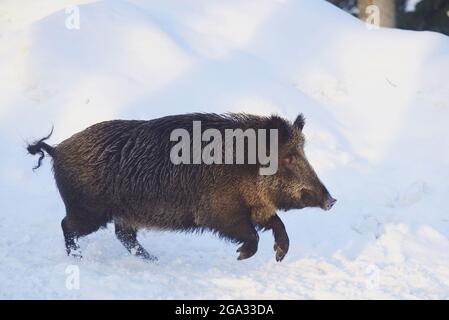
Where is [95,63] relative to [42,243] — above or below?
above

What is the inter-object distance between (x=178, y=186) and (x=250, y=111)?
3.24m

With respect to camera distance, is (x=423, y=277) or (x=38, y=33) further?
(x=38, y=33)

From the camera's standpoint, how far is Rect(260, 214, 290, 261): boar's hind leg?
259 inches

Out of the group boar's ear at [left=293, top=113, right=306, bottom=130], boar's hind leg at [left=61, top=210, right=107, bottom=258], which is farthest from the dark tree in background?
boar's hind leg at [left=61, top=210, right=107, bottom=258]

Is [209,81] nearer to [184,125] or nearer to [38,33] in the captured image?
[38,33]

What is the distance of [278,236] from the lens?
664 centimetres

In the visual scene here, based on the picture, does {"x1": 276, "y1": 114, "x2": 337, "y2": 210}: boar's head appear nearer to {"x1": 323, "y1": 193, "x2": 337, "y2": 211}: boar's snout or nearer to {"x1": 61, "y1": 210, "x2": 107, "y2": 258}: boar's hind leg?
{"x1": 323, "y1": 193, "x2": 337, "y2": 211}: boar's snout

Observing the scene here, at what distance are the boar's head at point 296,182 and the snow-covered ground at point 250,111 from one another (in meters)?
0.56

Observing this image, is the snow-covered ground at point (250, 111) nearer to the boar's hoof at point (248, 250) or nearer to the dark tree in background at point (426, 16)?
the boar's hoof at point (248, 250)

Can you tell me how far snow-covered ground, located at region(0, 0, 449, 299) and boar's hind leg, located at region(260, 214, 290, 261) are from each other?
0.16 meters

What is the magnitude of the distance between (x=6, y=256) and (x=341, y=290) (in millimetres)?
2701

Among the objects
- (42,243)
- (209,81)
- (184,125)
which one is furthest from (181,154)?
(209,81)

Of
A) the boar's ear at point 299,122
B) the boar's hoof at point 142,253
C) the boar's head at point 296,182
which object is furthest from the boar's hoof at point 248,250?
the boar's ear at point 299,122
